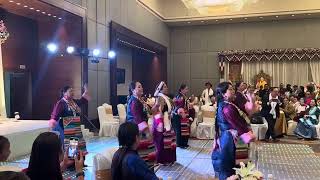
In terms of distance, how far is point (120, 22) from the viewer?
36.9 ft

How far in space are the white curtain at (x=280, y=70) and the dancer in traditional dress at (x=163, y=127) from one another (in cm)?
1058

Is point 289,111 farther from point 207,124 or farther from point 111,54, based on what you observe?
point 111,54

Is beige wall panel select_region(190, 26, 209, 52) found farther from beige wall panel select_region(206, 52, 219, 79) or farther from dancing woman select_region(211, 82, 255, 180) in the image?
dancing woman select_region(211, 82, 255, 180)

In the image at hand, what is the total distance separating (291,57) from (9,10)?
436 inches

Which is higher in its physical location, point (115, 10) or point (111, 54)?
point (115, 10)

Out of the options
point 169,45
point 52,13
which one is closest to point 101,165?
point 52,13

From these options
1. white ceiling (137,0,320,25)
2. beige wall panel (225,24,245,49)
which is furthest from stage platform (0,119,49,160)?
beige wall panel (225,24,245,49)

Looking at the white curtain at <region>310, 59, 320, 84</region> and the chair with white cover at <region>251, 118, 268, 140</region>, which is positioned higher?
the white curtain at <region>310, 59, 320, 84</region>

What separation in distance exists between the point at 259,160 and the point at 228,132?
3.36 m

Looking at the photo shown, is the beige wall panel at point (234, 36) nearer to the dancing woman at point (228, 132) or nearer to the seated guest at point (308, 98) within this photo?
the seated guest at point (308, 98)

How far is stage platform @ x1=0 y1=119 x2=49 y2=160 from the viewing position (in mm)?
6293

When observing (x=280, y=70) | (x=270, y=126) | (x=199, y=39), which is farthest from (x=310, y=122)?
(x=199, y=39)

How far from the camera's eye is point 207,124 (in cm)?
898

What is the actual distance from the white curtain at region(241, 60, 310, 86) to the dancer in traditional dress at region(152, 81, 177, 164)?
417 inches
